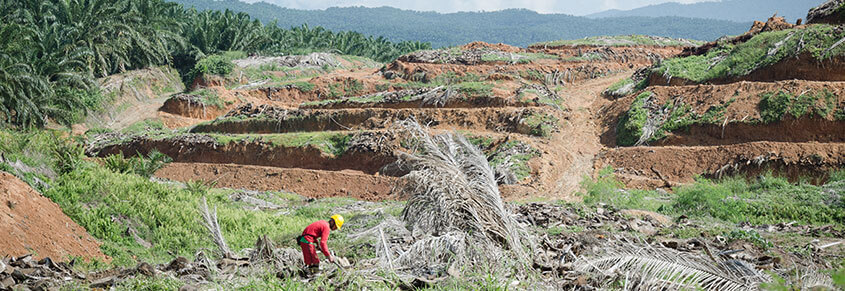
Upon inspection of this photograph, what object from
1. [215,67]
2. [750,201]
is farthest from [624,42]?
[750,201]

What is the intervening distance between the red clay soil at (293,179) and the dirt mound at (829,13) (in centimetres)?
1801

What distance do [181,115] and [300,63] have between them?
474 inches

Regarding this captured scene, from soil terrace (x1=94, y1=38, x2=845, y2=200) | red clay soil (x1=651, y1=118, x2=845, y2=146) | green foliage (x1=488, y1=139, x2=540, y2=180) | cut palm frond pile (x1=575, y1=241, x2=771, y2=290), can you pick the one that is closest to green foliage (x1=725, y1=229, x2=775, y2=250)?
cut palm frond pile (x1=575, y1=241, x2=771, y2=290)

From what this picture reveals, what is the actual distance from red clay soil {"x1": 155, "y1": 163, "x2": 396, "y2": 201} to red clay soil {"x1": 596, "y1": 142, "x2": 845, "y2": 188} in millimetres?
7286

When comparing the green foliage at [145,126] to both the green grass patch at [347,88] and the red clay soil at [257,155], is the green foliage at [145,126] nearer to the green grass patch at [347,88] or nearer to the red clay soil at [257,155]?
the red clay soil at [257,155]

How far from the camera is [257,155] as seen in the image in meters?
21.4

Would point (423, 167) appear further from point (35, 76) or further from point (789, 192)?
point (35, 76)

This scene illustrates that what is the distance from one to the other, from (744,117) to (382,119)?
510 inches

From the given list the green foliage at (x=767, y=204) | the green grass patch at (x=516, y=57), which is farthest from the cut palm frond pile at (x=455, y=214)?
the green grass patch at (x=516, y=57)

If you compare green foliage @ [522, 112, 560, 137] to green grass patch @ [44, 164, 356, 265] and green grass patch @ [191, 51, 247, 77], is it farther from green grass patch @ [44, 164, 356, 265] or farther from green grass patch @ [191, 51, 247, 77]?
green grass patch @ [191, 51, 247, 77]

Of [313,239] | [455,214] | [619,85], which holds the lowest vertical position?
[619,85]

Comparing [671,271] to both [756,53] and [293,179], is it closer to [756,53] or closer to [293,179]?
[293,179]

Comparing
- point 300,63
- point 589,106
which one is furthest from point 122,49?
point 589,106

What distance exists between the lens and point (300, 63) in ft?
133
